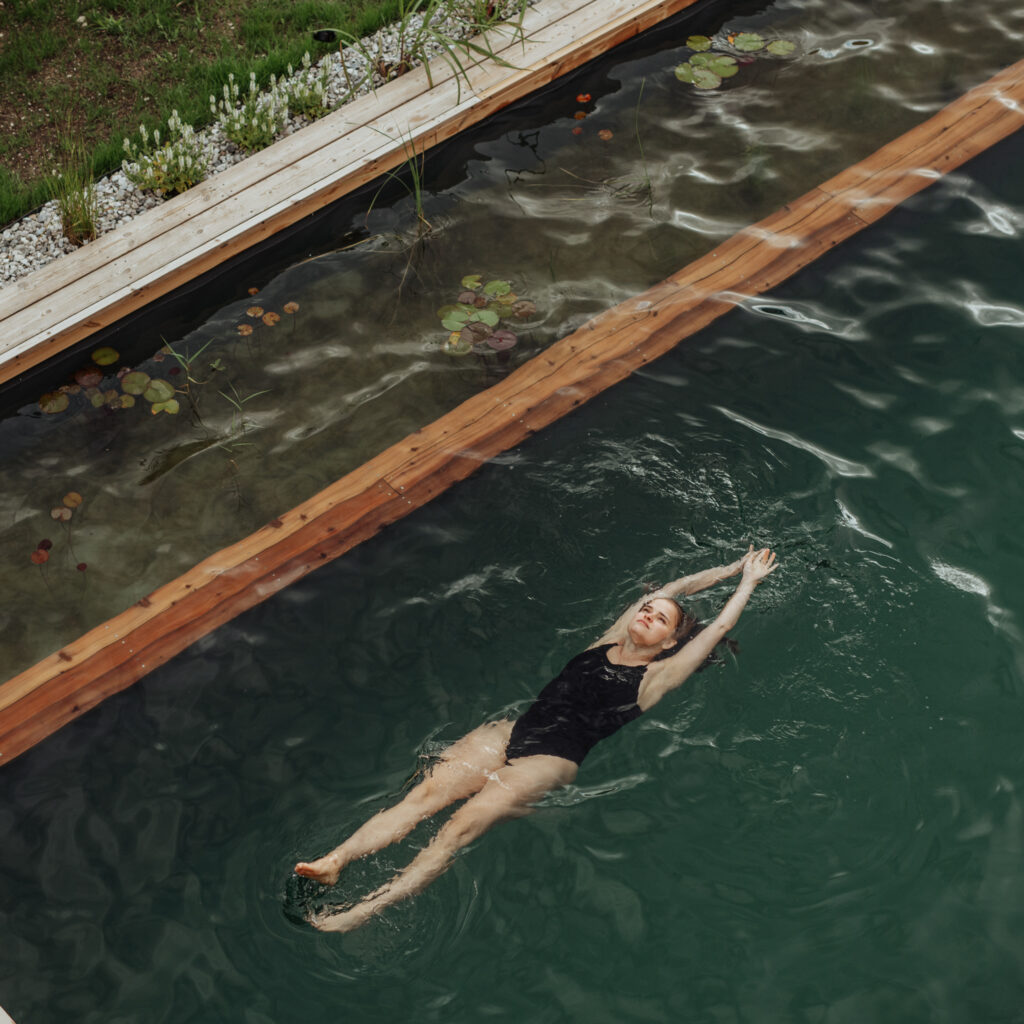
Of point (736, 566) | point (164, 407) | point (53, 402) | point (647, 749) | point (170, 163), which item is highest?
point (170, 163)

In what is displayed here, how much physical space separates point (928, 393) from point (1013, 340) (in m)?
0.54

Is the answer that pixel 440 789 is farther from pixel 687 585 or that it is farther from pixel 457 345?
pixel 457 345

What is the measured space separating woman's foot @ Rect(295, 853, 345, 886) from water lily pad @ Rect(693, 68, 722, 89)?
4829mm

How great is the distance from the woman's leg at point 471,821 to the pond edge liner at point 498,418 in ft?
4.32

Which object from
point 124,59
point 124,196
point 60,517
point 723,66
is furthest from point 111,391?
point 723,66

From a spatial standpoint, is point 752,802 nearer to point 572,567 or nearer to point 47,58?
point 572,567

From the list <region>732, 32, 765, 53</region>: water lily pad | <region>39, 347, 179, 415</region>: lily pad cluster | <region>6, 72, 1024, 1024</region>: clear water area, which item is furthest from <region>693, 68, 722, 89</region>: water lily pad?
<region>39, 347, 179, 415</region>: lily pad cluster

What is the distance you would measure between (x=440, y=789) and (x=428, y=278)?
271 centimetres

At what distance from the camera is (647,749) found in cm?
425

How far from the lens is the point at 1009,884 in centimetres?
390

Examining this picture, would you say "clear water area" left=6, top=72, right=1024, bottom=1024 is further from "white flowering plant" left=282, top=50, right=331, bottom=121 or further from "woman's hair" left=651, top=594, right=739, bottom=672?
"white flowering plant" left=282, top=50, right=331, bottom=121

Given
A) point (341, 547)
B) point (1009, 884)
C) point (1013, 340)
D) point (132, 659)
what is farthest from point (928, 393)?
point (132, 659)

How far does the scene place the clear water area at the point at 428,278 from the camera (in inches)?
191

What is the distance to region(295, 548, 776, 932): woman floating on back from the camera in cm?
395
